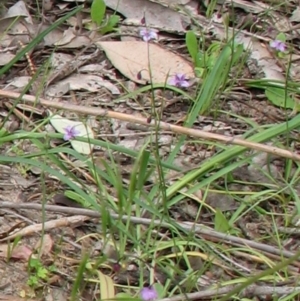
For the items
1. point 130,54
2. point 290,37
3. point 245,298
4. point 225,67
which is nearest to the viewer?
point 245,298

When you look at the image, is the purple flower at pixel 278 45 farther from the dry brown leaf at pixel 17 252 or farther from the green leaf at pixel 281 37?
the dry brown leaf at pixel 17 252

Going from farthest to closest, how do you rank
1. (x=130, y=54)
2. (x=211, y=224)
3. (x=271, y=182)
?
(x=130, y=54) < (x=271, y=182) < (x=211, y=224)

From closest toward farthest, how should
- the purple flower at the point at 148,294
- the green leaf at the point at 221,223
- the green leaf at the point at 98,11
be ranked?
1. the purple flower at the point at 148,294
2. the green leaf at the point at 221,223
3. the green leaf at the point at 98,11

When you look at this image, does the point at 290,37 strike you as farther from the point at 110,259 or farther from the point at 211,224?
the point at 110,259

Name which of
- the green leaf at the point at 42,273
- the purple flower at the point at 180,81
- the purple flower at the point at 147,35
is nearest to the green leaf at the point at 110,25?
the purple flower at the point at 147,35

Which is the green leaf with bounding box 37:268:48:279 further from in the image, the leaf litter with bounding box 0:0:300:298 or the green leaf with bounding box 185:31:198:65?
the green leaf with bounding box 185:31:198:65

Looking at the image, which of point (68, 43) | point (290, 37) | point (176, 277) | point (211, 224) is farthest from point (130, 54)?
point (176, 277)
